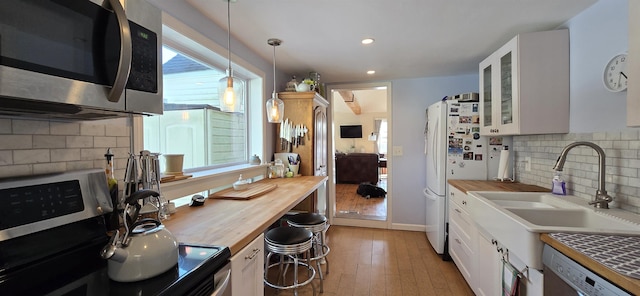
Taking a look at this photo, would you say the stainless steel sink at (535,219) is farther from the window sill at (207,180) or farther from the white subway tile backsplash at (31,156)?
the white subway tile backsplash at (31,156)

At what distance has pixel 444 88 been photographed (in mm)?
3605

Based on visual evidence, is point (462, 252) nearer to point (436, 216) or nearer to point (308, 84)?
point (436, 216)

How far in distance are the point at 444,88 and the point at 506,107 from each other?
143cm

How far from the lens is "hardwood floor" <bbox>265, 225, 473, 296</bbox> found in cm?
228

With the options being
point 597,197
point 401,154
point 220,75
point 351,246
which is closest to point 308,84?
point 220,75

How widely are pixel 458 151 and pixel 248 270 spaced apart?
8.08ft

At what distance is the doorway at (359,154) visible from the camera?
3965 millimetres

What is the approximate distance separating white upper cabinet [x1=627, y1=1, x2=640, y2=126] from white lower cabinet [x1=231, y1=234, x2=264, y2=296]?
169 centimetres

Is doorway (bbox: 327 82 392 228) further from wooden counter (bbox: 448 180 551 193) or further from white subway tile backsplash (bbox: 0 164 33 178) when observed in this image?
white subway tile backsplash (bbox: 0 164 33 178)

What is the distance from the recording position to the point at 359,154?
714cm

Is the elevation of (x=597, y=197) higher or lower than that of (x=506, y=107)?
lower

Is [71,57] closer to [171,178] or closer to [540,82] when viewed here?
[171,178]

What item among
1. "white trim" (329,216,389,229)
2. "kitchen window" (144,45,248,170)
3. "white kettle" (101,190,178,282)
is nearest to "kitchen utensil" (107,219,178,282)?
"white kettle" (101,190,178,282)

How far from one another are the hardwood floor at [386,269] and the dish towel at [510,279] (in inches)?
30.9
